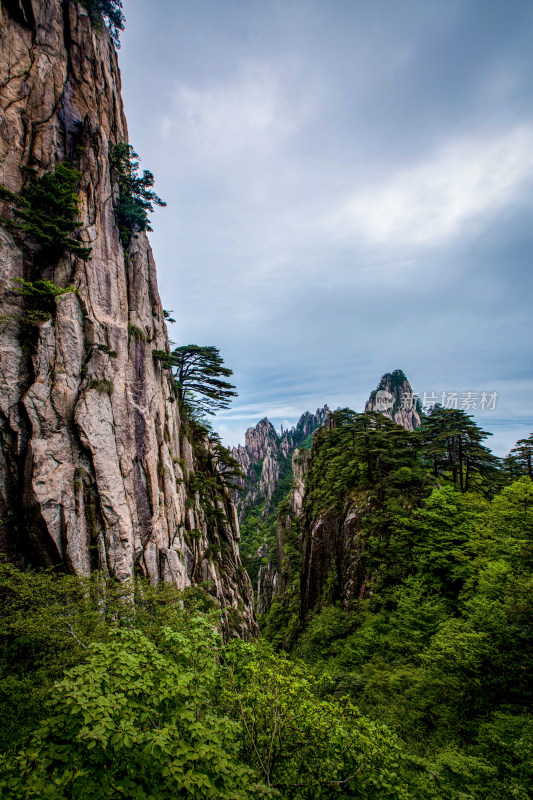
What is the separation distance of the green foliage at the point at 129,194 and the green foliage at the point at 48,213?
5341mm

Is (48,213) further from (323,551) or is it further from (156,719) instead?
(323,551)

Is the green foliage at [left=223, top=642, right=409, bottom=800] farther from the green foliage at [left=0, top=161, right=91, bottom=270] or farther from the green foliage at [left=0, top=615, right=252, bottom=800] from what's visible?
the green foliage at [left=0, top=161, right=91, bottom=270]

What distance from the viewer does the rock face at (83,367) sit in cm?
1165

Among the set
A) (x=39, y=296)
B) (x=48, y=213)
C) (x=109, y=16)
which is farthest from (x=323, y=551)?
(x=109, y=16)

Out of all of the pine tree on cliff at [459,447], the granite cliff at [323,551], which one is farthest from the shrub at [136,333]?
the pine tree on cliff at [459,447]

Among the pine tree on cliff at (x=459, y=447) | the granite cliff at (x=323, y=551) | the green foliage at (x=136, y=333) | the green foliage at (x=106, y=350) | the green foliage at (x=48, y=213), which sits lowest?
the granite cliff at (x=323, y=551)

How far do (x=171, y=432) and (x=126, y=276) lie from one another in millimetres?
10262

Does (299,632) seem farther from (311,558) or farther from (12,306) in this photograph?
(12,306)

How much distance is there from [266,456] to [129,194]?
108 meters

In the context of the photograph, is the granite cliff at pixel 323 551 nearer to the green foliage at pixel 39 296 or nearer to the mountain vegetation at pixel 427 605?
the mountain vegetation at pixel 427 605

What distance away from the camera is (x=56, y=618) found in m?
7.96

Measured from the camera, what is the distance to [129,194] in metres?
20.8

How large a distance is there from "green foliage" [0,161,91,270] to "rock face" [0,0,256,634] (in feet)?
2.08

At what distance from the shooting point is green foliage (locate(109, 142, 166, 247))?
1955cm
